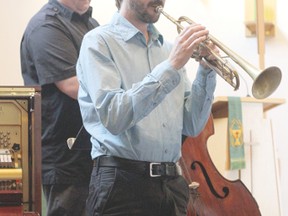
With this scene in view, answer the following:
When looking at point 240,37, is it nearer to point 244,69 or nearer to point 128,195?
point 244,69

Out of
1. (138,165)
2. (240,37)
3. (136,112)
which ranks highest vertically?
(240,37)

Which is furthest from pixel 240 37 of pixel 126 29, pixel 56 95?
pixel 126 29

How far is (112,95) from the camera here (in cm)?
173

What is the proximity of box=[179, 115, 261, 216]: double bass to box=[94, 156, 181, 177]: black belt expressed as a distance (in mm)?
885

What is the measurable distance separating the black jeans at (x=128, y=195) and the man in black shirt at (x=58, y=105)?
0.50 metres

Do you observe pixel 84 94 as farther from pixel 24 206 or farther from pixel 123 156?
pixel 24 206

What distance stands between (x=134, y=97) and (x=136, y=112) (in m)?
0.04

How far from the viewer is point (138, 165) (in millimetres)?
1770

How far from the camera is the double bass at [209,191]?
2699mm

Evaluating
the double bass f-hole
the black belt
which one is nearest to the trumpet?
the black belt

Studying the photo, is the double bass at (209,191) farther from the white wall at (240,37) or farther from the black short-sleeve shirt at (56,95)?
the white wall at (240,37)

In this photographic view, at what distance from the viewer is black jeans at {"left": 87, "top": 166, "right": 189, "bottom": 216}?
173 cm

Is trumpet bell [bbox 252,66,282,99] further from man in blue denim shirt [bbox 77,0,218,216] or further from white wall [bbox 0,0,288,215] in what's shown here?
white wall [bbox 0,0,288,215]

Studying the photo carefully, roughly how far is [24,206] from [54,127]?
0.62 metres
